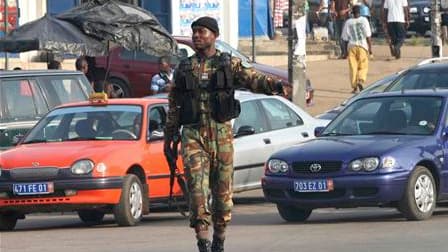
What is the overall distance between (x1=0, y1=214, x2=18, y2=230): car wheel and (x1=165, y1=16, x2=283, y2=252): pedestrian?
17.2 ft

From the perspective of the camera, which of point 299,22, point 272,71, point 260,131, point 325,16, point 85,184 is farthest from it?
point 325,16

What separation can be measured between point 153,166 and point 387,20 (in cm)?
1870

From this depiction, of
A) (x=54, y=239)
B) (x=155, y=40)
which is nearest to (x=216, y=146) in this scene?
(x=54, y=239)

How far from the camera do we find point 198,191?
10406 millimetres

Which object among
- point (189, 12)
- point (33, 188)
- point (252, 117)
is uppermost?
point (189, 12)

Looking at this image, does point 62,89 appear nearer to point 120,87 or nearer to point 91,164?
point 91,164

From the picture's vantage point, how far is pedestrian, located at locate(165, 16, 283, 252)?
10.5 metres

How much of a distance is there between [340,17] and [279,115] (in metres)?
16.7

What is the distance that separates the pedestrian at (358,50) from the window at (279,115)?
32.2ft

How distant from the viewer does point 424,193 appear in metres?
14.3

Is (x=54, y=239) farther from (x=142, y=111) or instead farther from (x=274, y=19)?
(x=274, y=19)

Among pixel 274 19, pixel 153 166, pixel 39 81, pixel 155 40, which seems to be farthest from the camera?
pixel 274 19

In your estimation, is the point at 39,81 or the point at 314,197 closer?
the point at 314,197

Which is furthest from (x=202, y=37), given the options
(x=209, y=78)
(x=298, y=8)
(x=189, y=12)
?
(x=189, y=12)
